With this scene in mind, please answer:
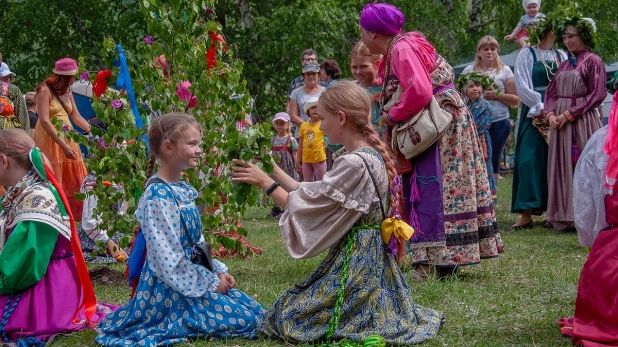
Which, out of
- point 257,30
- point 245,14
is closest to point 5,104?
point 257,30

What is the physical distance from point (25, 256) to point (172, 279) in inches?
34.0

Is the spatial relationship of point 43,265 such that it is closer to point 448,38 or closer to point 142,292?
point 142,292

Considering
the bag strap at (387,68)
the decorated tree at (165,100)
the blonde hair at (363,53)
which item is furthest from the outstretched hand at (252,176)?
the blonde hair at (363,53)

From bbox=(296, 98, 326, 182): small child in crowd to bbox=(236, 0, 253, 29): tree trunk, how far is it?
636 centimetres

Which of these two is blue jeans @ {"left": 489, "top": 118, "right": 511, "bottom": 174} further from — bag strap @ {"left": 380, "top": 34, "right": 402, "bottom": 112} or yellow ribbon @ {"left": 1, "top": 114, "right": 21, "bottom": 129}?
yellow ribbon @ {"left": 1, "top": 114, "right": 21, "bottom": 129}

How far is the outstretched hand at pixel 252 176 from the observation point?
4.10 meters

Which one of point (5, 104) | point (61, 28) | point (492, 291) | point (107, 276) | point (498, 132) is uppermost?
point (61, 28)

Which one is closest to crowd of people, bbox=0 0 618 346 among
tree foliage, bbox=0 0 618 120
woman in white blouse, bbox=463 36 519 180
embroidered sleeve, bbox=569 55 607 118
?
embroidered sleeve, bbox=569 55 607 118

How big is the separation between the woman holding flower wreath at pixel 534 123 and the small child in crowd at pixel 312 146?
8.01 ft

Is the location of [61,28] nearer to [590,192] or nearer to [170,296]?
[170,296]

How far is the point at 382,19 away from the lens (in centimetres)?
569

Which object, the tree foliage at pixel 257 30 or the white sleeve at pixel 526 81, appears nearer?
the white sleeve at pixel 526 81

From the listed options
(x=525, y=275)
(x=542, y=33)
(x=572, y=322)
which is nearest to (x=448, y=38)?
(x=542, y=33)

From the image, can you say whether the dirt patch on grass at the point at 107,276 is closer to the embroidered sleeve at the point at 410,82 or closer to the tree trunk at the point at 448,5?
the embroidered sleeve at the point at 410,82
